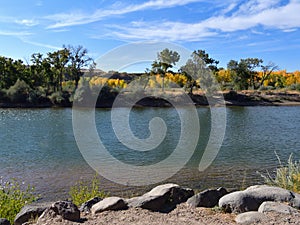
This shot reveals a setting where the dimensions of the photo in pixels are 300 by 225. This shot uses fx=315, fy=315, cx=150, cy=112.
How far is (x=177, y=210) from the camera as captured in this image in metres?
5.43

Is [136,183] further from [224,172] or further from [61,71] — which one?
[61,71]

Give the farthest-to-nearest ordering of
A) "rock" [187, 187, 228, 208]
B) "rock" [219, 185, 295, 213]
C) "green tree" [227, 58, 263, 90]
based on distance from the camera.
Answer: "green tree" [227, 58, 263, 90] < "rock" [187, 187, 228, 208] < "rock" [219, 185, 295, 213]

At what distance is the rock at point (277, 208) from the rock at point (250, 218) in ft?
0.79

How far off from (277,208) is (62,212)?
134 inches

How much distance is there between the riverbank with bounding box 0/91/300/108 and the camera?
46.7 metres

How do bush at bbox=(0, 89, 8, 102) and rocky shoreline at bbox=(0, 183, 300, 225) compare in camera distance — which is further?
bush at bbox=(0, 89, 8, 102)

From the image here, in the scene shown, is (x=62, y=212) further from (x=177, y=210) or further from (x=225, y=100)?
(x=225, y=100)

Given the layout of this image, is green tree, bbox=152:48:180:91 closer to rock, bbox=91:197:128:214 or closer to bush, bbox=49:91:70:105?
bush, bbox=49:91:70:105

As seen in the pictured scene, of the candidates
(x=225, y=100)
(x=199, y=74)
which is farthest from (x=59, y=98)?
(x=225, y=100)

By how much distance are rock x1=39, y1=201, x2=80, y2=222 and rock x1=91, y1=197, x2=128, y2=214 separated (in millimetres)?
458

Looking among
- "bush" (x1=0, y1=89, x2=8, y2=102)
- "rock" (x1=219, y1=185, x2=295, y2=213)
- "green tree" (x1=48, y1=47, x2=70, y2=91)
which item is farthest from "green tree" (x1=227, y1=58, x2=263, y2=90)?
"rock" (x1=219, y1=185, x2=295, y2=213)

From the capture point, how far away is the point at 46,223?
469 cm

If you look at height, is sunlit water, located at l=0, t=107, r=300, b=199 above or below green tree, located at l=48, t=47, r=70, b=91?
below

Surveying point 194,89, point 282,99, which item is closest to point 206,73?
point 194,89
